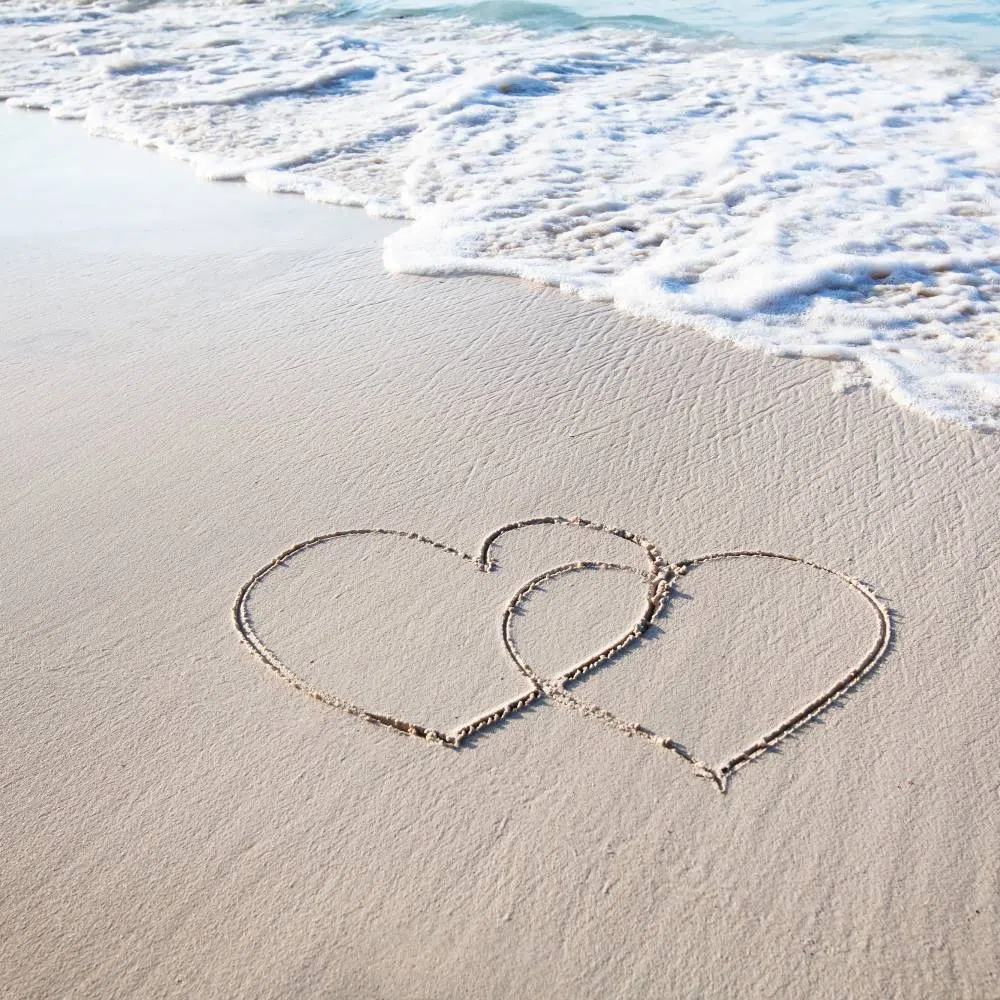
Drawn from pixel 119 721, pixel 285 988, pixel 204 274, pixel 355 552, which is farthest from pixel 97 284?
pixel 285 988

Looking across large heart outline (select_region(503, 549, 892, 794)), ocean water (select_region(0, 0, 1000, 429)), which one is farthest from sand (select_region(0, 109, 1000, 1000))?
ocean water (select_region(0, 0, 1000, 429))

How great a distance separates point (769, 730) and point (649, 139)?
4.82m

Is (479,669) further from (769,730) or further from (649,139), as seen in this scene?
(649,139)

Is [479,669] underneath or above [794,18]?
above

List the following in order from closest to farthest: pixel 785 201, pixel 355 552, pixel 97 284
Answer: pixel 355 552, pixel 97 284, pixel 785 201

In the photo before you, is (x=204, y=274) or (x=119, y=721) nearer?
(x=119, y=721)

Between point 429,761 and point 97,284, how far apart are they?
124 inches

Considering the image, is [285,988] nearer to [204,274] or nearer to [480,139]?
[204,274]

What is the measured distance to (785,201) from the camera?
5.20 m

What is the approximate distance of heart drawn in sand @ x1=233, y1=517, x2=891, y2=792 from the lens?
90.0 inches

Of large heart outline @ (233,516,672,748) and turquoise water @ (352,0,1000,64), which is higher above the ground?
large heart outline @ (233,516,672,748)

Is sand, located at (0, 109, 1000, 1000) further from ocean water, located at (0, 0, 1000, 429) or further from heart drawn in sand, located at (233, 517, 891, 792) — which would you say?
ocean water, located at (0, 0, 1000, 429)

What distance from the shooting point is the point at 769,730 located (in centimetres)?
229

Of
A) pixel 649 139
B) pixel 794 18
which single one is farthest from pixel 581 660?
pixel 794 18
